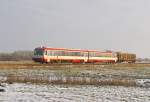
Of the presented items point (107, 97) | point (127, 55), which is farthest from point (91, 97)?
point (127, 55)

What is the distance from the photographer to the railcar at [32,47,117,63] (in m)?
65.4

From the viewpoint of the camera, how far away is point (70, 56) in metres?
71.6

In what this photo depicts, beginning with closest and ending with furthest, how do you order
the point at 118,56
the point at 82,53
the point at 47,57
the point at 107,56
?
1. the point at 47,57
2. the point at 82,53
3. the point at 107,56
4. the point at 118,56

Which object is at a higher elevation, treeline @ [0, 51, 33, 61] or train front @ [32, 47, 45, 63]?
train front @ [32, 47, 45, 63]

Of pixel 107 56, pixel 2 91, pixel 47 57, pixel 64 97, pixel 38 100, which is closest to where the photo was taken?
pixel 38 100

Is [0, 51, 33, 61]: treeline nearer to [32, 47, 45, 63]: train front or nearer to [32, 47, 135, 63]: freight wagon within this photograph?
[32, 47, 135, 63]: freight wagon

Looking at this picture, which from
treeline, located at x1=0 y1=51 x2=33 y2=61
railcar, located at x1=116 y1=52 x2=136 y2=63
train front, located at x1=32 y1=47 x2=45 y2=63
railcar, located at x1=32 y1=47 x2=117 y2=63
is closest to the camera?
train front, located at x1=32 y1=47 x2=45 y2=63

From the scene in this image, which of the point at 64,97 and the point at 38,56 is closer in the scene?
the point at 64,97

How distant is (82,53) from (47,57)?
43.3ft

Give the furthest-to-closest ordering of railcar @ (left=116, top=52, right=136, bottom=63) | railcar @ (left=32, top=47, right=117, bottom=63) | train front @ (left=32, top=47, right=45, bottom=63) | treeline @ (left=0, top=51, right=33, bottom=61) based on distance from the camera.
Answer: treeline @ (left=0, top=51, right=33, bottom=61) < railcar @ (left=116, top=52, right=136, bottom=63) < railcar @ (left=32, top=47, right=117, bottom=63) < train front @ (left=32, top=47, right=45, bottom=63)

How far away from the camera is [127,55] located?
110062mm

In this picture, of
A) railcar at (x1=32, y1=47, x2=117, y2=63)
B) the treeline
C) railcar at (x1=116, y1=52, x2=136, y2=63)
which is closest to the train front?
railcar at (x1=32, y1=47, x2=117, y2=63)

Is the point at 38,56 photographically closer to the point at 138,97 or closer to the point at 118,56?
the point at 118,56

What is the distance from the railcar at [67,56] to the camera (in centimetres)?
6538
